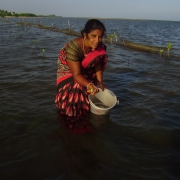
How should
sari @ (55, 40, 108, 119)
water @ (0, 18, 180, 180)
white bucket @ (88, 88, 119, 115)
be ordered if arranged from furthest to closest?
1. white bucket @ (88, 88, 119, 115)
2. sari @ (55, 40, 108, 119)
3. water @ (0, 18, 180, 180)

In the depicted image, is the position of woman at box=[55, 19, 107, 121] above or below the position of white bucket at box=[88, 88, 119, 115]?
above

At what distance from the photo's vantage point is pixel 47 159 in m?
2.45

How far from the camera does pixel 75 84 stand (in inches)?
121

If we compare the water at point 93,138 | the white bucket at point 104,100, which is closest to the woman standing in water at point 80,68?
the white bucket at point 104,100

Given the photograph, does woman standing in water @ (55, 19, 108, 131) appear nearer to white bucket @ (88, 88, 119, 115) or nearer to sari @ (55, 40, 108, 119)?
sari @ (55, 40, 108, 119)

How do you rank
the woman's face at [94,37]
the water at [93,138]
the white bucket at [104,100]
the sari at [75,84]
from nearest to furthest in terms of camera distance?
the water at [93,138]
the woman's face at [94,37]
the sari at [75,84]
the white bucket at [104,100]

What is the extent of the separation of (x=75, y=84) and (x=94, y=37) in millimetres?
878

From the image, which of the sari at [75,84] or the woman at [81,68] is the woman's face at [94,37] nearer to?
the woman at [81,68]

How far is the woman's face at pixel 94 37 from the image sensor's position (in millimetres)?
2502

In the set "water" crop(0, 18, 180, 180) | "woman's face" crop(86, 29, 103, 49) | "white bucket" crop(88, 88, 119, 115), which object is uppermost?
"woman's face" crop(86, 29, 103, 49)

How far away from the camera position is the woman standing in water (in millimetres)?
2592

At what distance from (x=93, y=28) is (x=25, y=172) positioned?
2011 millimetres

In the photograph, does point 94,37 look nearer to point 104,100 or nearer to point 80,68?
point 80,68

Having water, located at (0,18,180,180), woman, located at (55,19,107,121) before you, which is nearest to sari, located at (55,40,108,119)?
woman, located at (55,19,107,121)
